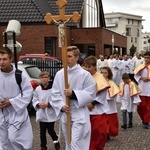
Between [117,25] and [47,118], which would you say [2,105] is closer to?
[47,118]

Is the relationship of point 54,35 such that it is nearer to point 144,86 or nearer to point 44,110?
point 144,86

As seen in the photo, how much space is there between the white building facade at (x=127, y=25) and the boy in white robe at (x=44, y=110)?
4296 inches

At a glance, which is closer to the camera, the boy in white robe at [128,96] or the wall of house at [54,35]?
the boy in white robe at [128,96]

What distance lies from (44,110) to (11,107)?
6.54ft

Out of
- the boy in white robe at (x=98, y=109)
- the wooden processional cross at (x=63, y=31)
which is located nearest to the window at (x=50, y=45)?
the boy in white robe at (x=98, y=109)

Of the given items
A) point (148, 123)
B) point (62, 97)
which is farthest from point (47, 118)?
point (148, 123)

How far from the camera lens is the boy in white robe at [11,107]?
572 centimetres

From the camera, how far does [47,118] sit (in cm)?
767

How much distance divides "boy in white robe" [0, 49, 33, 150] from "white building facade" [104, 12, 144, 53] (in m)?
111

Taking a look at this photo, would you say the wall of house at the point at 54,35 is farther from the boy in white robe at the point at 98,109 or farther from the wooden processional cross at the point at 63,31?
the wooden processional cross at the point at 63,31

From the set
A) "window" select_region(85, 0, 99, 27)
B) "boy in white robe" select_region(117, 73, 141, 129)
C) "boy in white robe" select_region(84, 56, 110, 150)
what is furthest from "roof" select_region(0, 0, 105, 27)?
"boy in white robe" select_region(84, 56, 110, 150)

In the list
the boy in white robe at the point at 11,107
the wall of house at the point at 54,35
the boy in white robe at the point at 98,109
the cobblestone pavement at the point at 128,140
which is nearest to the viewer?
the boy in white robe at the point at 11,107

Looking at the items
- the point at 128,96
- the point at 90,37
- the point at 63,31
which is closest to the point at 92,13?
the point at 90,37

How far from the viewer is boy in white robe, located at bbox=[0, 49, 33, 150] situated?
18.8 feet
